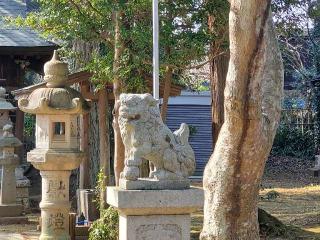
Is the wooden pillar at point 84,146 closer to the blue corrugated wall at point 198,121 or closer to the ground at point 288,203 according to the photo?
the ground at point 288,203

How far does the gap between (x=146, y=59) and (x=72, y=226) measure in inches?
110

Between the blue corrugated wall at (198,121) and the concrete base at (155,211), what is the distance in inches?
682

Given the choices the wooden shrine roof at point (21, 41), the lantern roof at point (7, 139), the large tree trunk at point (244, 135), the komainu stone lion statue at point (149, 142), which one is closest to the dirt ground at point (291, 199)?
the large tree trunk at point (244, 135)

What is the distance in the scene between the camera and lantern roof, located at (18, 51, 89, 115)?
9.92 m

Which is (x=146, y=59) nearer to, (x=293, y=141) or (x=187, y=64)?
(x=187, y=64)

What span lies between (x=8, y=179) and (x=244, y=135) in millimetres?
6131

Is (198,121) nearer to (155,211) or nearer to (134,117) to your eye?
(134,117)

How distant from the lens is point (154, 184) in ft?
21.4

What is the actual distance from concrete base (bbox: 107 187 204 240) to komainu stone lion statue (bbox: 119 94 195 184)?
28 centimetres

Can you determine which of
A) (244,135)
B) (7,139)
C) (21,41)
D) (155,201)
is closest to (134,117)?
(155,201)

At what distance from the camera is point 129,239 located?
254 inches

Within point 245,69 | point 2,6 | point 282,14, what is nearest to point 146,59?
point 245,69

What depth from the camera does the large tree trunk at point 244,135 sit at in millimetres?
8359

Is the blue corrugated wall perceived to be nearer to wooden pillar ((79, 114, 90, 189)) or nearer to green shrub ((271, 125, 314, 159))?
green shrub ((271, 125, 314, 159))
